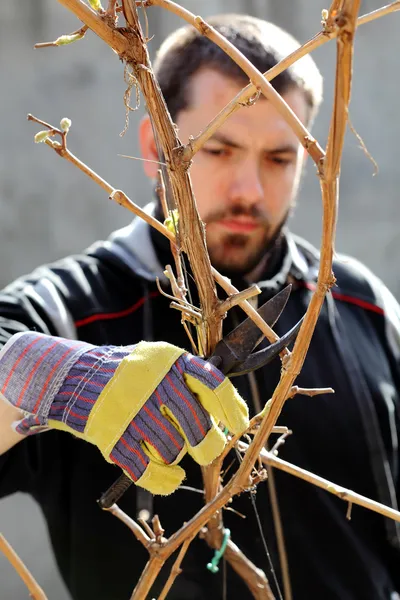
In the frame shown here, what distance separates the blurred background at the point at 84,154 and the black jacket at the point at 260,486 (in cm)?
183

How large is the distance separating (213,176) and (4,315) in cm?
42

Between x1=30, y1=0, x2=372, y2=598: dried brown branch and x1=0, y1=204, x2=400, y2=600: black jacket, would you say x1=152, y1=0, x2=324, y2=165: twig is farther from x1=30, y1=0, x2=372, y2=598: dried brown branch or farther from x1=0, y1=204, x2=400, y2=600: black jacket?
x1=0, y1=204, x2=400, y2=600: black jacket

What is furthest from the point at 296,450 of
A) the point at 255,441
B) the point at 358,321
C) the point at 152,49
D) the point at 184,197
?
the point at 152,49

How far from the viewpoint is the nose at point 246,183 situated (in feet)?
4.21

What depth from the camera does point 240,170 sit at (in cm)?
129

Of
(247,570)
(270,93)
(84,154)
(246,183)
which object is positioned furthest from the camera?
(84,154)

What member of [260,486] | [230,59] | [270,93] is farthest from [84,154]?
[270,93]

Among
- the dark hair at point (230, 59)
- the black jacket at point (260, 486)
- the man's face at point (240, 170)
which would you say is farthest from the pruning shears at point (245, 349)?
the dark hair at point (230, 59)

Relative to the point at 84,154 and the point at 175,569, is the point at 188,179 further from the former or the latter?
the point at 84,154

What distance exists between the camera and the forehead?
128cm

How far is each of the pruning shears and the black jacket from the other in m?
0.47

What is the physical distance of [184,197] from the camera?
2.11 ft

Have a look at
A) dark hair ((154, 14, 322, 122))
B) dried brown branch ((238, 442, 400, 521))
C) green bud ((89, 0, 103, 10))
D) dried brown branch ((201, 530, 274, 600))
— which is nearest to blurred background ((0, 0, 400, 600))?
dark hair ((154, 14, 322, 122))

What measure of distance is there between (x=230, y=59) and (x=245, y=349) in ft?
2.58
